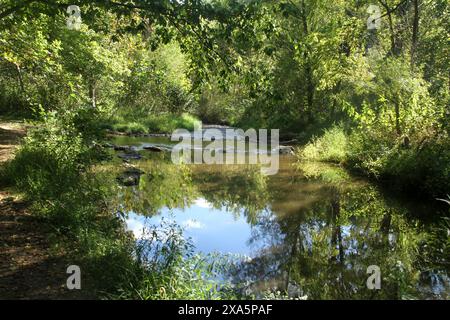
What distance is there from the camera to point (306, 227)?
9.33 m

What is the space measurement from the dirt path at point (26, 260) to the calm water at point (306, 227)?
199cm

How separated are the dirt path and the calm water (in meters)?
1.99

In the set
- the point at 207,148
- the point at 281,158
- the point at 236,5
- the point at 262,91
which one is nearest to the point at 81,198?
the point at 262,91

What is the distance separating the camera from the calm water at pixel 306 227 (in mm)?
6395

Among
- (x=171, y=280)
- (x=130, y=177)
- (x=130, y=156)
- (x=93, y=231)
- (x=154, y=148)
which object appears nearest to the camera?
(x=171, y=280)

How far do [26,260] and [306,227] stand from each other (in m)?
5.95

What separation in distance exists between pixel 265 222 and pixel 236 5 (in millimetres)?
5503

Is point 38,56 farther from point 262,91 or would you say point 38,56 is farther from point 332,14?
point 332,14

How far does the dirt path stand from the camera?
4.93 m

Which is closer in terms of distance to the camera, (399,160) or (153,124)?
(399,160)
